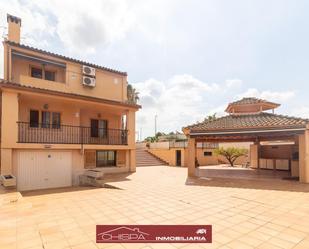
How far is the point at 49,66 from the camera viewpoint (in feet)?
50.0

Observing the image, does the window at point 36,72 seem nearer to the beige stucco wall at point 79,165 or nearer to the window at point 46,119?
the window at point 46,119

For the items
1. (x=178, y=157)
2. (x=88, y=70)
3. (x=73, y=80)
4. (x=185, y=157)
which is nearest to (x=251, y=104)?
(x=185, y=157)

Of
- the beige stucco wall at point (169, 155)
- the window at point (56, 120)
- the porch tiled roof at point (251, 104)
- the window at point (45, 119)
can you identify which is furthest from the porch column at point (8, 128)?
the beige stucco wall at point (169, 155)

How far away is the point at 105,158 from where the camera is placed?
55.4 feet

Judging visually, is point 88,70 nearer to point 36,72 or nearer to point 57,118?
point 36,72

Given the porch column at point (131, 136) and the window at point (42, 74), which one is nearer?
the window at point (42, 74)

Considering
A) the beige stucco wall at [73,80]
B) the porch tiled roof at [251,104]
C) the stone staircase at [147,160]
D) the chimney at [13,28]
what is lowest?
the stone staircase at [147,160]

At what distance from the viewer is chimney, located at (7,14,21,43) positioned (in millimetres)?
14242

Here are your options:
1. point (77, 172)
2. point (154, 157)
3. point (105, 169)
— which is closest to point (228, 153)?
point (154, 157)

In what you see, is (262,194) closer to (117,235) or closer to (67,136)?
(117,235)

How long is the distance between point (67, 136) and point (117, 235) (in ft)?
35.7

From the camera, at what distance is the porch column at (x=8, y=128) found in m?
10.9

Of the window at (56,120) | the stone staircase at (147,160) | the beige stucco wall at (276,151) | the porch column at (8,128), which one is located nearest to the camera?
the porch column at (8,128)

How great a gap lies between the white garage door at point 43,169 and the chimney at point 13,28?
330 inches
